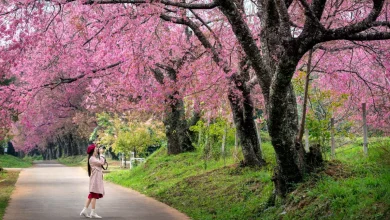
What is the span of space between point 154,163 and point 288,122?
14.2 metres

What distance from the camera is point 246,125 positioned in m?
16.5

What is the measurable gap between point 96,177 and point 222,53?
549 centimetres

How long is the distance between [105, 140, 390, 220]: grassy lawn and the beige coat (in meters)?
2.21

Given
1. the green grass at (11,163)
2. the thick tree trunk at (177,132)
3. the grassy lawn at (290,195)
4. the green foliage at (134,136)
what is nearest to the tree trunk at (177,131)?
the thick tree trunk at (177,132)

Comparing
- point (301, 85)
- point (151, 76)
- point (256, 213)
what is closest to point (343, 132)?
point (301, 85)

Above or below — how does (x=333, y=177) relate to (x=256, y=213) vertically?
above

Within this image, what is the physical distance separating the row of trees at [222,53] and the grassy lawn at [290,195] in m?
0.71

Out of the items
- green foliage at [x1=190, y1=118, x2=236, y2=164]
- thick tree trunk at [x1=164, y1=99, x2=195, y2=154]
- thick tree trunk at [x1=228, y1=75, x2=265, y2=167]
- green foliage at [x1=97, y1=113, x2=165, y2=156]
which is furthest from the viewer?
green foliage at [x1=97, y1=113, x2=165, y2=156]

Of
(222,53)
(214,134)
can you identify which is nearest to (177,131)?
(214,134)

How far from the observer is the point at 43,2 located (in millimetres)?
11570

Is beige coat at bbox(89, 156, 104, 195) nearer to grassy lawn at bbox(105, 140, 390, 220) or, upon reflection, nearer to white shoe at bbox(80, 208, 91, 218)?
white shoe at bbox(80, 208, 91, 218)

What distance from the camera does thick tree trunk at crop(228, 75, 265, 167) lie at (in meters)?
15.9

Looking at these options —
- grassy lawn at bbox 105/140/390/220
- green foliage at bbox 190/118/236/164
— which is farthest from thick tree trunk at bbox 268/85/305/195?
green foliage at bbox 190/118/236/164

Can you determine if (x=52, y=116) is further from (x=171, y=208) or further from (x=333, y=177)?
(x=333, y=177)
